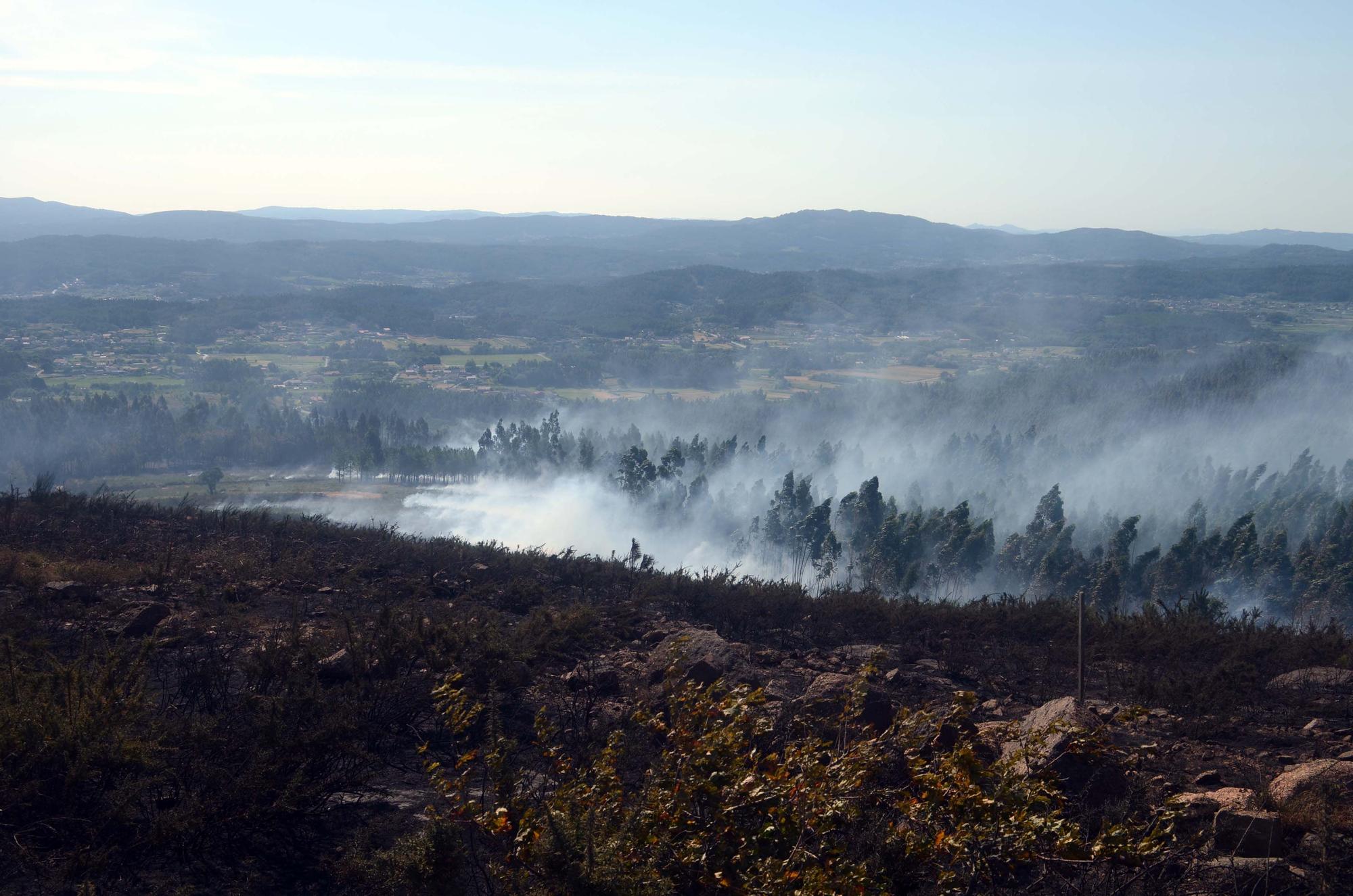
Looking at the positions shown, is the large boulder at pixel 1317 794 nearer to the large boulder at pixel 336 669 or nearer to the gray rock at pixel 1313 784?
the gray rock at pixel 1313 784

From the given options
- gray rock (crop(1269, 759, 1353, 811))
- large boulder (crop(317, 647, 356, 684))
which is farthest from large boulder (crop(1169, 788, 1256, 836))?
large boulder (crop(317, 647, 356, 684))

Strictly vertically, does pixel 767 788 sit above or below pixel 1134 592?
above

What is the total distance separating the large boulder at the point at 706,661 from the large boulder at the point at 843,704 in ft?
4.12

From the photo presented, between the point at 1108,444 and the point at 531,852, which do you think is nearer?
the point at 531,852

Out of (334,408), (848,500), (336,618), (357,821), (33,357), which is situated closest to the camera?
(357,821)

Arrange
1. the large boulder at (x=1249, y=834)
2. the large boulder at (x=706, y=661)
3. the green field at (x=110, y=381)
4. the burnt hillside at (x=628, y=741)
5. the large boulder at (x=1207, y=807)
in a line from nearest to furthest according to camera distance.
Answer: the burnt hillside at (x=628, y=741)
the large boulder at (x=1249, y=834)
the large boulder at (x=1207, y=807)
the large boulder at (x=706, y=661)
the green field at (x=110, y=381)

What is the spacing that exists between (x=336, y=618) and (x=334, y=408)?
118m

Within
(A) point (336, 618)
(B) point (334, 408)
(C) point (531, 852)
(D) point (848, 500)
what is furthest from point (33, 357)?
(C) point (531, 852)

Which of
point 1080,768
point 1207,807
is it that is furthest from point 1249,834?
point 1080,768

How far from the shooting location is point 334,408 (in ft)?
413

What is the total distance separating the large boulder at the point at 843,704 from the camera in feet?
36.9

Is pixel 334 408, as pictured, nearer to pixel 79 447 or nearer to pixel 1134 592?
pixel 79 447

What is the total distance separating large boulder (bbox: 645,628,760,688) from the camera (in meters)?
12.8

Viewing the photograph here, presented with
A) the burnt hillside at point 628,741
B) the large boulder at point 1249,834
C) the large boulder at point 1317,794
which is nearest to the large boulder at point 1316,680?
the burnt hillside at point 628,741
